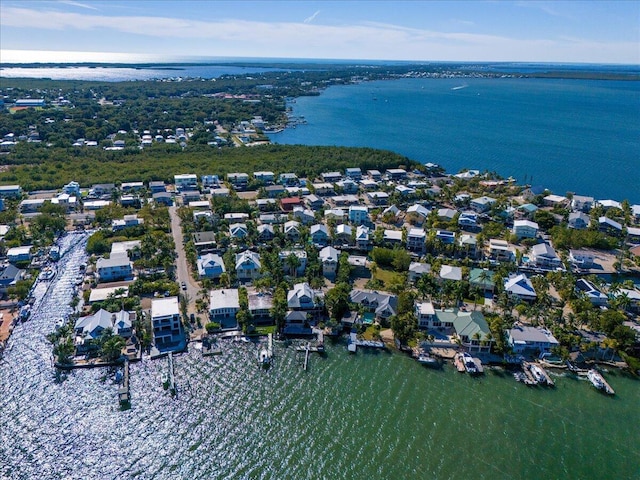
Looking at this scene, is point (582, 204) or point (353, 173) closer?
point (582, 204)

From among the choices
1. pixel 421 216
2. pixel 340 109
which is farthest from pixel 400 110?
pixel 421 216

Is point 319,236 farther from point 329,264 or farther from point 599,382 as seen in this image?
point 599,382

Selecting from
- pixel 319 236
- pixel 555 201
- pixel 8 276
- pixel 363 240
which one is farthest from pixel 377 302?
pixel 555 201

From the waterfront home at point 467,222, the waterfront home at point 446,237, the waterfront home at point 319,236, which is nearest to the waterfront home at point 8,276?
the waterfront home at point 319,236

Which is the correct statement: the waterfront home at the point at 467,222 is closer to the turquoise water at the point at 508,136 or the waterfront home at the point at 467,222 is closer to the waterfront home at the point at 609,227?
the waterfront home at the point at 609,227

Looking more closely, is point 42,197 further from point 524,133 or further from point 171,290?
point 524,133

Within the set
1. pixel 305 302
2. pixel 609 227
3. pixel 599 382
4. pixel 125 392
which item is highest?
pixel 305 302
